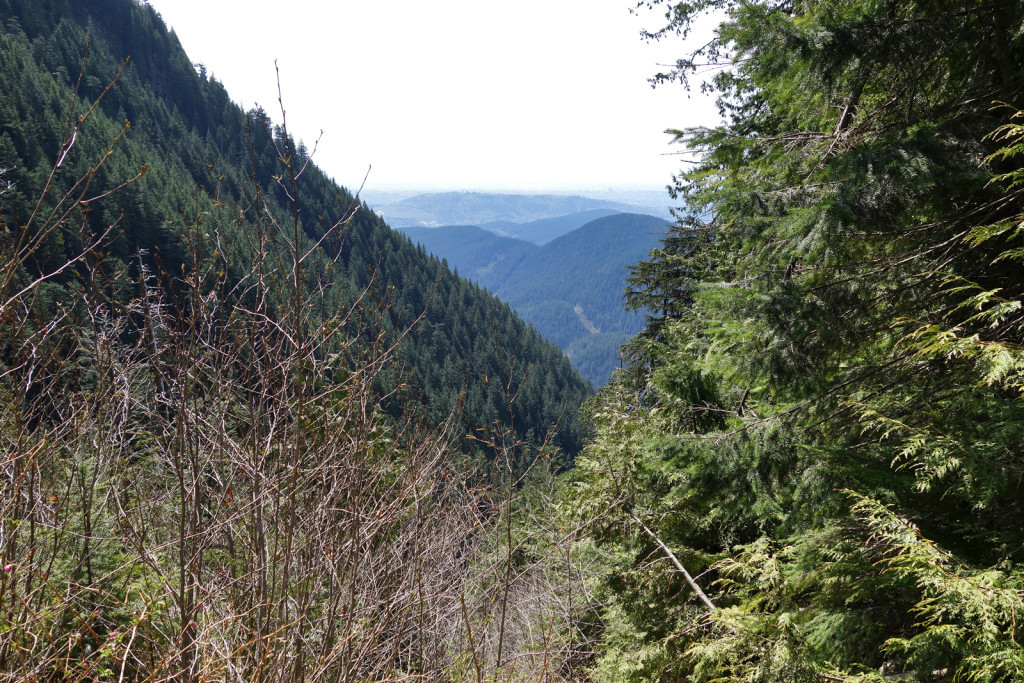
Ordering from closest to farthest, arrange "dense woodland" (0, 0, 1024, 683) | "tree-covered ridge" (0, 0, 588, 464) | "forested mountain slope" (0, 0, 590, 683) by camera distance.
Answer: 1. "forested mountain slope" (0, 0, 590, 683)
2. "dense woodland" (0, 0, 1024, 683)
3. "tree-covered ridge" (0, 0, 588, 464)

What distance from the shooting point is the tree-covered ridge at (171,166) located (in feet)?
171

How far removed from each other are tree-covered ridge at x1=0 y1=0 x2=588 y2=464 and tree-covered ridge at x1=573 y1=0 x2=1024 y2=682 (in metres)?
27.9

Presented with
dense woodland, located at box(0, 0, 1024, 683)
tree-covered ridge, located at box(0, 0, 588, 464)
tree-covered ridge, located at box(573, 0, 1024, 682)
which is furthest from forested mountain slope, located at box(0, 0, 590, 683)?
tree-covered ridge, located at box(573, 0, 1024, 682)

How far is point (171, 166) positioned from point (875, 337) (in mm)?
93513

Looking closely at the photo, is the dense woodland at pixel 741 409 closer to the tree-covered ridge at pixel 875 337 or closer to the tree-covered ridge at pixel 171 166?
the tree-covered ridge at pixel 875 337

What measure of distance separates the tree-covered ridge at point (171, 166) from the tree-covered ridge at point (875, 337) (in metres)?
27.9

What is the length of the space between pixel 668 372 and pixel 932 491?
98.4 inches

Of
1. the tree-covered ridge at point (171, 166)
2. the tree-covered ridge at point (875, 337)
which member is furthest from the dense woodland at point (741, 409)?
the tree-covered ridge at point (171, 166)

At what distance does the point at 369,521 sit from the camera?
8.46 ft

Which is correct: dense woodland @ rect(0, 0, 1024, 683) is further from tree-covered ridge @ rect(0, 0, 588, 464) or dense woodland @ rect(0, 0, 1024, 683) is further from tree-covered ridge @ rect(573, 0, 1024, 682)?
tree-covered ridge @ rect(0, 0, 588, 464)

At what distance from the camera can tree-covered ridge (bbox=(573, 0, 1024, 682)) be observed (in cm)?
261

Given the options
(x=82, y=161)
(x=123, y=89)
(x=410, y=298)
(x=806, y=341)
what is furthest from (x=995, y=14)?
(x=123, y=89)

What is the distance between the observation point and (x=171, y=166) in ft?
256

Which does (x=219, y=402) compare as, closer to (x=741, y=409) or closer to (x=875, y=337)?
(x=741, y=409)
